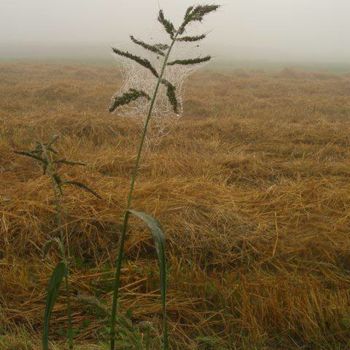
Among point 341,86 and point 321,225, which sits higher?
point 321,225

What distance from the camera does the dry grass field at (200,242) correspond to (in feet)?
6.64

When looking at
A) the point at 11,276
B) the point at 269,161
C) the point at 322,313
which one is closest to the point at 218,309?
the point at 322,313

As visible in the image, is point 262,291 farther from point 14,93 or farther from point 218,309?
point 14,93

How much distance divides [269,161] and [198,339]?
3.10m

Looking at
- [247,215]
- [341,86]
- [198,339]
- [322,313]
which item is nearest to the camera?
[198,339]

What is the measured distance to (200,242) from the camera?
107 inches

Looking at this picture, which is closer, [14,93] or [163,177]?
[163,177]

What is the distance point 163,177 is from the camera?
12.7ft

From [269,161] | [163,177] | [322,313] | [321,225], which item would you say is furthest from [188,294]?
[269,161]

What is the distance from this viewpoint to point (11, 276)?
2318 millimetres

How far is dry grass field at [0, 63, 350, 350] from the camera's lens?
6.64ft

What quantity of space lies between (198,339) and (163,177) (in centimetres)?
205

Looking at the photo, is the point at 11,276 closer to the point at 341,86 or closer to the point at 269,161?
the point at 269,161

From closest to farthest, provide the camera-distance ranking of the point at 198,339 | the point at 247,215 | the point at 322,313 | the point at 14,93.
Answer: the point at 198,339
the point at 322,313
the point at 247,215
the point at 14,93
